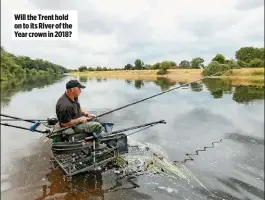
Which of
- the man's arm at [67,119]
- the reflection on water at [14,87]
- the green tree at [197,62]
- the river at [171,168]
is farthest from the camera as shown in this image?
the green tree at [197,62]

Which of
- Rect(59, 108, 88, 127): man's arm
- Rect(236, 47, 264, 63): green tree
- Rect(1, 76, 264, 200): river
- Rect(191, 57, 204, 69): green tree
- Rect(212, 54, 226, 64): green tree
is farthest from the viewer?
Rect(191, 57, 204, 69): green tree

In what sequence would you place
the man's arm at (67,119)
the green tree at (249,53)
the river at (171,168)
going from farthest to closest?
the green tree at (249,53) → the man's arm at (67,119) → the river at (171,168)

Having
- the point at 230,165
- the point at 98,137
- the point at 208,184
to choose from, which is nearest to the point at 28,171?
the point at 98,137

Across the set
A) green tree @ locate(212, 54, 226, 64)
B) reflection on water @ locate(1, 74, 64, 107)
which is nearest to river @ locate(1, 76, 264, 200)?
reflection on water @ locate(1, 74, 64, 107)

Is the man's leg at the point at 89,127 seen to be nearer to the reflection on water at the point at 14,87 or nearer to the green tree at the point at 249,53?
the reflection on water at the point at 14,87

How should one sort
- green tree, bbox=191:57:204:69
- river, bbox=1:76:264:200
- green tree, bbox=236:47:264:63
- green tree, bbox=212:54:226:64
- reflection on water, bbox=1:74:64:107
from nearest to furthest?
river, bbox=1:76:264:200 < reflection on water, bbox=1:74:64:107 < green tree, bbox=212:54:226:64 < green tree, bbox=236:47:264:63 < green tree, bbox=191:57:204:69

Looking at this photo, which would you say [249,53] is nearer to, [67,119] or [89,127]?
[89,127]

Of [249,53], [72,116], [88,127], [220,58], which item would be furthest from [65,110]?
[249,53]

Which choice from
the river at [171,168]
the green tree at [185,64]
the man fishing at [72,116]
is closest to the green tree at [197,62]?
the green tree at [185,64]

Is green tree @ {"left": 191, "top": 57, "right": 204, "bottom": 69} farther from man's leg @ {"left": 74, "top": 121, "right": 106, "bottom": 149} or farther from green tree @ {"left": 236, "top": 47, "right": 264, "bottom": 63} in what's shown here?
man's leg @ {"left": 74, "top": 121, "right": 106, "bottom": 149}

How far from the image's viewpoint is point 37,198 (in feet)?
26.0

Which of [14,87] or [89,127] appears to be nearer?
[89,127]

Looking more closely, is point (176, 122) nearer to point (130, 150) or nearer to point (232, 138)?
point (232, 138)

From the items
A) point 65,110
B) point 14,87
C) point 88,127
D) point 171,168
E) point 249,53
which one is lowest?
point 14,87
